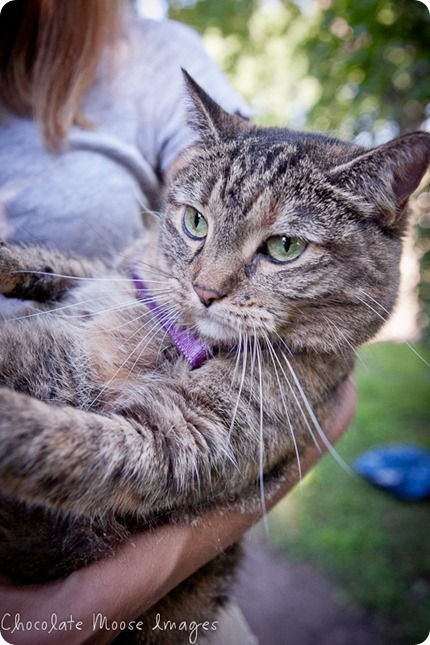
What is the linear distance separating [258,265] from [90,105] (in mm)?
978

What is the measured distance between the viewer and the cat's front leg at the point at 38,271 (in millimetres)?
1195

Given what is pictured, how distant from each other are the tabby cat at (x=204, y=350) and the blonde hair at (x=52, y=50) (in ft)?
1.65

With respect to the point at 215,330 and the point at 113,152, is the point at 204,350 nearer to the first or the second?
the point at 215,330

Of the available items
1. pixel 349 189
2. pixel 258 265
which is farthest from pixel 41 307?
pixel 349 189

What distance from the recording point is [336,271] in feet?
3.34

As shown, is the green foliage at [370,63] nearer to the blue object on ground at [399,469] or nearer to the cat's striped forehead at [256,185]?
the cat's striped forehead at [256,185]

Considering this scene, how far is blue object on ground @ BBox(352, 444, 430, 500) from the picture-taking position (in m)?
3.23

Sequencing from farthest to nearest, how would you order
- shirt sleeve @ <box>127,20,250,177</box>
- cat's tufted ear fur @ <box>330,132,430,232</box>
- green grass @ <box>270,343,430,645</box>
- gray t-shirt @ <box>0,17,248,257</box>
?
green grass @ <box>270,343,430,645</box> → shirt sleeve @ <box>127,20,250,177</box> → gray t-shirt @ <box>0,17,248,257</box> → cat's tufted ear fur @ <box>330,132,430,232</box>

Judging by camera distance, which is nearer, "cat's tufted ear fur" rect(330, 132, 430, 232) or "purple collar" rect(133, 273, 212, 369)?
"cat's tufted ear fur" rect(330, 132, 430, 232)

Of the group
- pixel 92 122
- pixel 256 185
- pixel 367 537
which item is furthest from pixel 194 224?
Result: pixel 367 537

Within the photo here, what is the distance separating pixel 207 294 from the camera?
103cm

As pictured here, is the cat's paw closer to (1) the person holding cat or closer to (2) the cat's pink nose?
(1) the person holding cat

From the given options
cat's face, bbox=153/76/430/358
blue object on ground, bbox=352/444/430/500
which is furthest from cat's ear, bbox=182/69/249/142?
blue object on ground, bbox=352/444/430/500

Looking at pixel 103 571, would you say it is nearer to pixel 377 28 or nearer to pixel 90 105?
Answer: pixel 90 105
